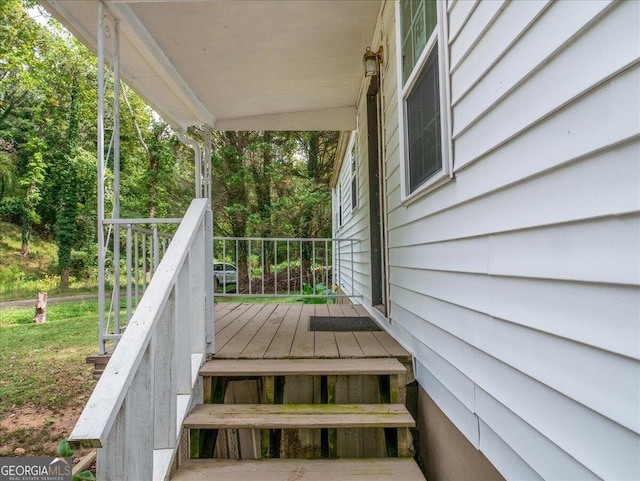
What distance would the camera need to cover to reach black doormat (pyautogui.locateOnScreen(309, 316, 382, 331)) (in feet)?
10.9

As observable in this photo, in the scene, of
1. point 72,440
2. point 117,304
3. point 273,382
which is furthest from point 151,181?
point 72,440

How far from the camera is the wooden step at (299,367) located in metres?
2.14

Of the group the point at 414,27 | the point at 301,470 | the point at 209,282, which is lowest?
the point at 301,470

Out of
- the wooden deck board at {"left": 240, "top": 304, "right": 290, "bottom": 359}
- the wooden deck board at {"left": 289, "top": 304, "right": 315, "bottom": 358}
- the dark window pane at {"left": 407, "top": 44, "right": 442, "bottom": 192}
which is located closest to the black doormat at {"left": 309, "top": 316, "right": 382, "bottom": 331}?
the wooden deck board at {"left": 289, "top": 304, "right": 315, "bottom": 358}

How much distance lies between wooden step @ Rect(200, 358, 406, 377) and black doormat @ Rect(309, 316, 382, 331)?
3.21ft

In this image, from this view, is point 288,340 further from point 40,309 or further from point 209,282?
point 40,309

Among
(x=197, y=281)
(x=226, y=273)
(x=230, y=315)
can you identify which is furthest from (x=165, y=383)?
(x=226, y=273)

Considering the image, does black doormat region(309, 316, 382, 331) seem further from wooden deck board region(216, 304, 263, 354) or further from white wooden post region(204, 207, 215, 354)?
white wooden post region(204, 207, 215, 354)

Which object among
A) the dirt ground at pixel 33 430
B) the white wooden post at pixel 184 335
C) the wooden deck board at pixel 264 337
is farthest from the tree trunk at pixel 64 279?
the white wooden post at pixel 184 335

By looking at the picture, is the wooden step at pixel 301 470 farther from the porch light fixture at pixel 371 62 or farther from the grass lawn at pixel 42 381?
the grass lawn at pixel 42 381

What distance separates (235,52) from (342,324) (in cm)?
263

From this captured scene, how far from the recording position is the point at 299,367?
2201 millimetres

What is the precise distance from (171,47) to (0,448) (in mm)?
4461

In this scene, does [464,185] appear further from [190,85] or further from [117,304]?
[190,85]
